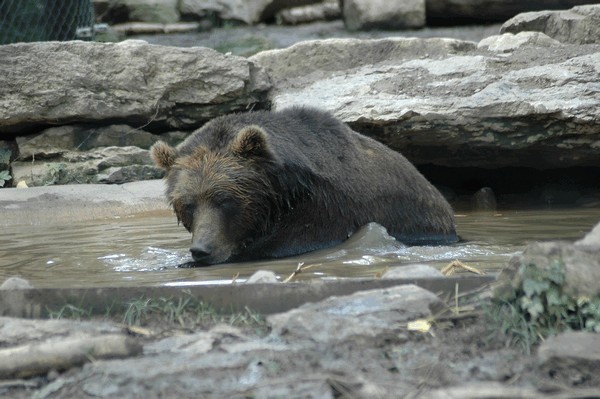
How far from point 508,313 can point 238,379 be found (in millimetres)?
996

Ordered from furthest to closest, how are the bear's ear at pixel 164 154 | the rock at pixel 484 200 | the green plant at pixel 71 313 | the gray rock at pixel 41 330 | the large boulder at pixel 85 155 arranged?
the large boulder at pixel 85 155 < the rock at pixel 484 200 < the bear's ear at pixel 164 154 < the green plant at pixel 71 313 < the gray rock at pixel 41 330

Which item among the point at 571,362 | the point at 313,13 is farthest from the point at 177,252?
the point at 313,13

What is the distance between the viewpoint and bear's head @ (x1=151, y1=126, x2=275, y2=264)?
617 cm

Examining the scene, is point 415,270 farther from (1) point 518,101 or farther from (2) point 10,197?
(2) point 10,197

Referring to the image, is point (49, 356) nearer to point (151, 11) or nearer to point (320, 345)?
point (320, 345)

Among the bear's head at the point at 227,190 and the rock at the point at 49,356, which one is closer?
the rock at the point at 49,356

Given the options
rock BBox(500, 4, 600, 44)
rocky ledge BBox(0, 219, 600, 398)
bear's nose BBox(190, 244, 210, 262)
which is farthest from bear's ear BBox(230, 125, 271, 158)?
rock BBox(500, 4, 600, 44)

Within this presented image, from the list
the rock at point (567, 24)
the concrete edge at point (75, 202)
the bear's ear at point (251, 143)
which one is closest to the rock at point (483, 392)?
the bear's ear at point (251, 143)

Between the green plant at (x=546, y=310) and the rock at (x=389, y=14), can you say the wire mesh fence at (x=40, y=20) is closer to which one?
the rock at (x=389, y=14)

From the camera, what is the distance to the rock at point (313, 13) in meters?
17.1

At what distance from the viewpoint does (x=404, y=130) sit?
8.55 m

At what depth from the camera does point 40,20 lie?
38.4ft

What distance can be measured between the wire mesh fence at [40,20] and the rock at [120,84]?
2.02m

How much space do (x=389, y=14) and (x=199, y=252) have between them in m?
11.0
